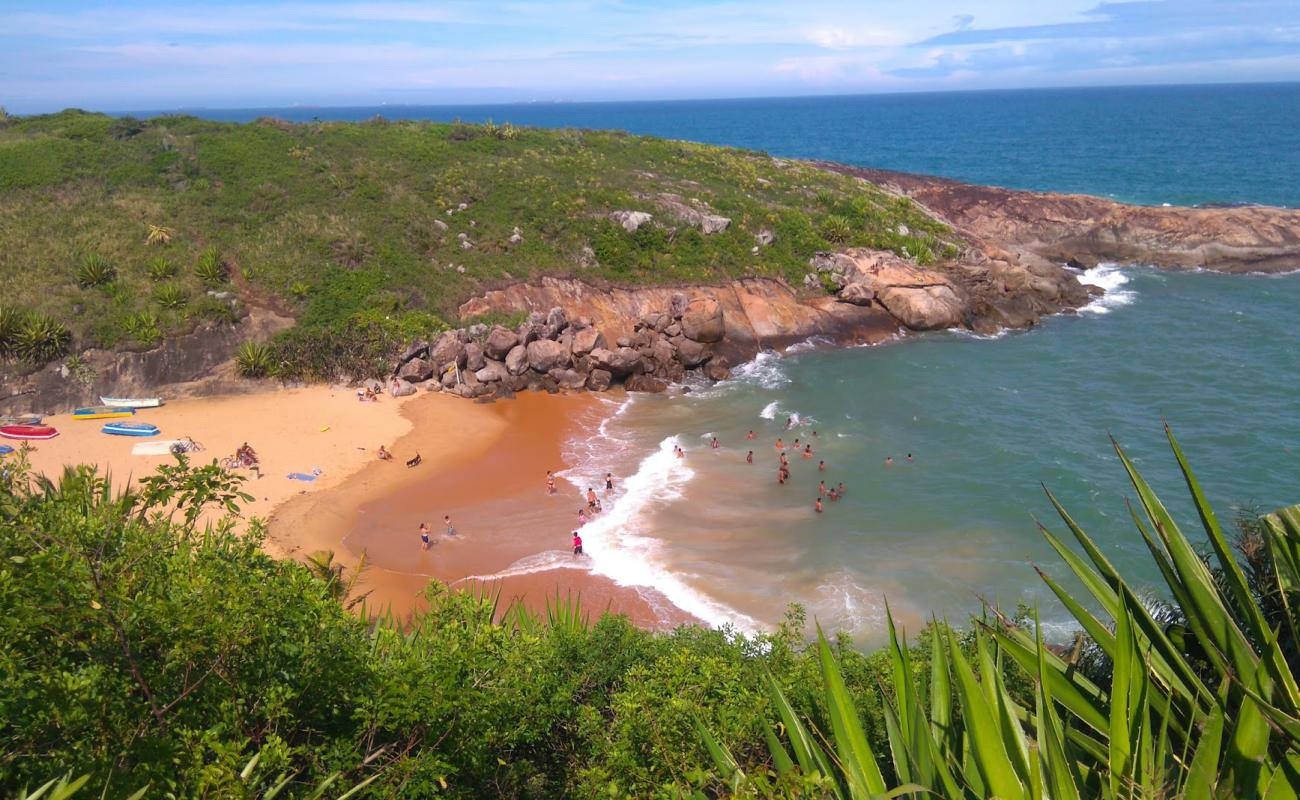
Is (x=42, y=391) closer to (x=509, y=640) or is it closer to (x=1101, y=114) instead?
(x=509, y=640)

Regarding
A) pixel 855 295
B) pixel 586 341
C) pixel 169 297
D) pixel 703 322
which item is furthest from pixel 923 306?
pixel 169 297

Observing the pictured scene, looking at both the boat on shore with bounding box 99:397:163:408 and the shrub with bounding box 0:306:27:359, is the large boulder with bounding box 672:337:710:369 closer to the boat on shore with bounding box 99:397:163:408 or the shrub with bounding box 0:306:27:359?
the boat on shore with bounding box 99:397:163:408

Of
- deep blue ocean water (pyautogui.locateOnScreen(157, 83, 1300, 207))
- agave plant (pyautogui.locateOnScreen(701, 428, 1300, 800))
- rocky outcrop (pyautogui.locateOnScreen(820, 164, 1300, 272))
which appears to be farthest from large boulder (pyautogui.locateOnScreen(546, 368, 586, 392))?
deep blue ocean water (pyautogui.locateOnScreen(157, 83, 1300, 207))

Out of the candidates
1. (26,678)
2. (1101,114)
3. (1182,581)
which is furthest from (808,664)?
(1101,114)

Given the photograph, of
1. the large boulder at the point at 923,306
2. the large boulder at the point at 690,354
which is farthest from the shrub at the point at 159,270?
the large boulder at the point at 923,306

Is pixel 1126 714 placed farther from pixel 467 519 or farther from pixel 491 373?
pixel 491 373

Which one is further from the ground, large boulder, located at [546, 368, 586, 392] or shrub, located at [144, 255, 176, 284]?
shrub, located at [144, 255, 176, 284]
